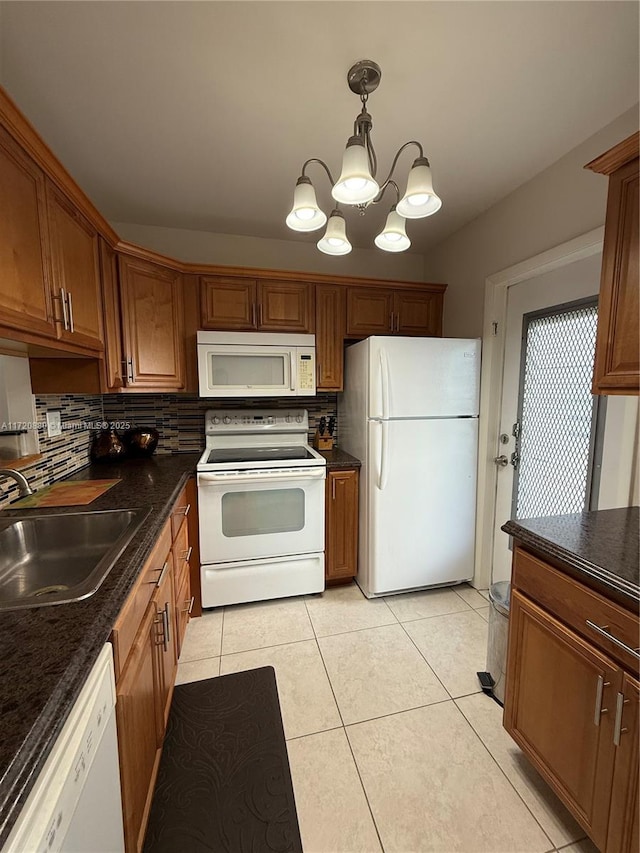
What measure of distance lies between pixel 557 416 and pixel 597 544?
1.01 metres

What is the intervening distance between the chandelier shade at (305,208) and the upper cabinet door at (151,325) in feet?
3.75

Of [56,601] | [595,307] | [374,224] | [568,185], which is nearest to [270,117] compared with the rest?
[374,224]

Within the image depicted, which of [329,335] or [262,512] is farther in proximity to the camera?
[329,335]

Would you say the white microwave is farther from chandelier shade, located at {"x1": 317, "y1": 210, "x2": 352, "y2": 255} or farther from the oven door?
chandelier shade, located at {"x1": 317, "y1": 210, "x2": 352, "y2": 255}

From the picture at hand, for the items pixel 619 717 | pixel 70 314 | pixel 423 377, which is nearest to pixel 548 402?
pixel 423 377

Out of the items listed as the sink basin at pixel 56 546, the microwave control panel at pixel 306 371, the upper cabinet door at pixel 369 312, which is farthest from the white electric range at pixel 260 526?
the upper cabinet door at pixel 369 312

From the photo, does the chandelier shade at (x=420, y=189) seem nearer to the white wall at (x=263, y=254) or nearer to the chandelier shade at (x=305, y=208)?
the chandelier shade at (x=305, y=208)

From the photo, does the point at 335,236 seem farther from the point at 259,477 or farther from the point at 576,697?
the point at 576,697

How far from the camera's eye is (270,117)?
1514 millimetres

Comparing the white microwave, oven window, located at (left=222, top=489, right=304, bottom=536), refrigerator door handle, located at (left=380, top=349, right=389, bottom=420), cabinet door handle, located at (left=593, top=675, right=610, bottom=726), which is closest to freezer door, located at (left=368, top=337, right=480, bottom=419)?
refrigerator door handle, located at (left=380, top=349, right=389, bottom=420)

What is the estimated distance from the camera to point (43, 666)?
67cm

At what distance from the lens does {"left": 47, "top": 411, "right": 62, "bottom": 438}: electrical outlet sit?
6.15 ft

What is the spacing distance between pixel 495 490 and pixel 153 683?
6.94 feet

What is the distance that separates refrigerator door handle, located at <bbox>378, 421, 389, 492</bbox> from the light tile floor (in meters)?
0.82
